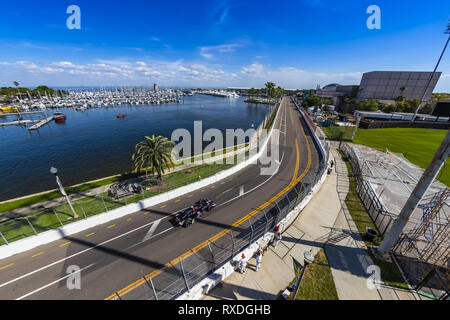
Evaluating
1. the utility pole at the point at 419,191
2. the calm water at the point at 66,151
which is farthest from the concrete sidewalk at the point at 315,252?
the calm water at the point at 66,151

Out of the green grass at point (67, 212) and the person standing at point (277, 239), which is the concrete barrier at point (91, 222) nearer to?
the green grass at point (67, 212)

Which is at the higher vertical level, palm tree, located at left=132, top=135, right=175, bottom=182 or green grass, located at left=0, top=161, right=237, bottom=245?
palm tree, located at left=132, top=135, right=175, bottom=182

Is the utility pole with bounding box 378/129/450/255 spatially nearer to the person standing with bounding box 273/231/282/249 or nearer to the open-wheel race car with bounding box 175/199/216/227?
the person standing with bounding box 273/231/282/249

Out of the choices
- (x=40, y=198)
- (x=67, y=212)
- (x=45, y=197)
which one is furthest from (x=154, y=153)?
(x=40, y=198)

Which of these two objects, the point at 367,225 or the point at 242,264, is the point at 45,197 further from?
the point at 367,225

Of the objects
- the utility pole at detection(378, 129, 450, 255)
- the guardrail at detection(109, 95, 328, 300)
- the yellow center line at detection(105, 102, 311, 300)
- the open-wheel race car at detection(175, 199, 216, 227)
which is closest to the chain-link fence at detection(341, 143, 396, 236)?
the utility pole at detection(378, 129, 450, 255)

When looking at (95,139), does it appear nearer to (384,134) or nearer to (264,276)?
(264,276)
